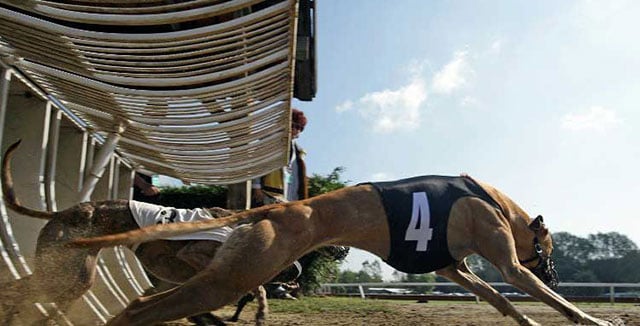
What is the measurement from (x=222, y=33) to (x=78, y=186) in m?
3.84

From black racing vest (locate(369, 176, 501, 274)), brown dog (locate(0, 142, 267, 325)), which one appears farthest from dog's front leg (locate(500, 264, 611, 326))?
brown dog (locate(0, 142, 267, 325))

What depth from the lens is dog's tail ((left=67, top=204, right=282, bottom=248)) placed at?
2.99 metres

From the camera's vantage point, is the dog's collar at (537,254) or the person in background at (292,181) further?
the person in background at (292,181)

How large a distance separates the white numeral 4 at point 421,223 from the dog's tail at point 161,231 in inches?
34.4

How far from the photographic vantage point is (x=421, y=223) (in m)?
3.95

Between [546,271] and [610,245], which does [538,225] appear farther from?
[610,245]

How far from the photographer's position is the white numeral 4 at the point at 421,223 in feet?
12.8

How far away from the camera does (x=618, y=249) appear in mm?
45719

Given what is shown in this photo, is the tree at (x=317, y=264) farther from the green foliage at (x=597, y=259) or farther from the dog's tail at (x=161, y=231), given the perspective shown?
the green foliage at (x=597, y=259)

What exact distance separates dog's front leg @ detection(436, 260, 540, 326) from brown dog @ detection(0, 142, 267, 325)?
4.79ft

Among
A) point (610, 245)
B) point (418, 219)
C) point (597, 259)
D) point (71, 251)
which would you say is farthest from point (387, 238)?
point (610, 245)

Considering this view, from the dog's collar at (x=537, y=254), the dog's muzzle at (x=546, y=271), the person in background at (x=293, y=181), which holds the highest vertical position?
the person in background at (x=293, y=181)

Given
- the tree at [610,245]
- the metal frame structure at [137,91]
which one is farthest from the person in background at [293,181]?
the tree at [610,245]

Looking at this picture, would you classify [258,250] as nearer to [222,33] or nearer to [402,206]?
[402,206]
